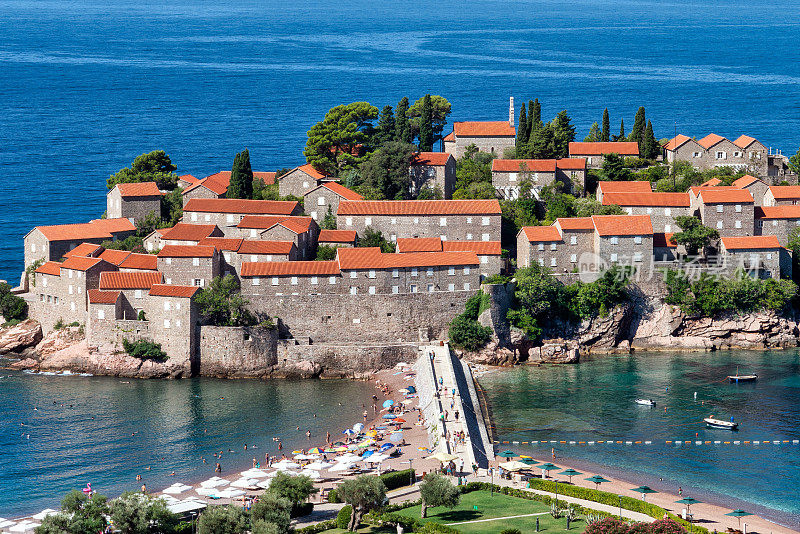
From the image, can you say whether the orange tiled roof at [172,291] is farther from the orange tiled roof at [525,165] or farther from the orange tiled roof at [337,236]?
the orange tiled roof at [525,165]

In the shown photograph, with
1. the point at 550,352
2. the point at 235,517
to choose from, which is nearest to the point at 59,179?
the point at 550,352

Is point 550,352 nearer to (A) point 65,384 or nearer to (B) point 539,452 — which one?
(B) point 539,452

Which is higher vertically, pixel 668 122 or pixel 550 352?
pixel 668 122

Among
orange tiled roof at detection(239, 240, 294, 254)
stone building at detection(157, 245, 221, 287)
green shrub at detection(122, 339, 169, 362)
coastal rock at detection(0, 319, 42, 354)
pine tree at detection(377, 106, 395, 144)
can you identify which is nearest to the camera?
green shrub at detection(122, 339, 169, 362)

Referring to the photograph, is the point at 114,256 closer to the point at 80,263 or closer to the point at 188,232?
the point at 80,263

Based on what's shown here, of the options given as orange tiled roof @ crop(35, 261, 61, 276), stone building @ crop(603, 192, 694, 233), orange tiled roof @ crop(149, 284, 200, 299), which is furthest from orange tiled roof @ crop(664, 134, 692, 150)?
orange tiled roof @ crop(35, 261, 61, 276)

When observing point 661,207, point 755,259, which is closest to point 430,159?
point 661,207

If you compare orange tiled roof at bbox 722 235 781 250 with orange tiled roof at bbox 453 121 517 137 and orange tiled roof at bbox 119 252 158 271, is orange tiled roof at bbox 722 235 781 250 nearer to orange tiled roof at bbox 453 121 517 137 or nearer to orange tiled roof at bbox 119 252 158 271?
orange tiled roof at bbox 453 121 517 137
